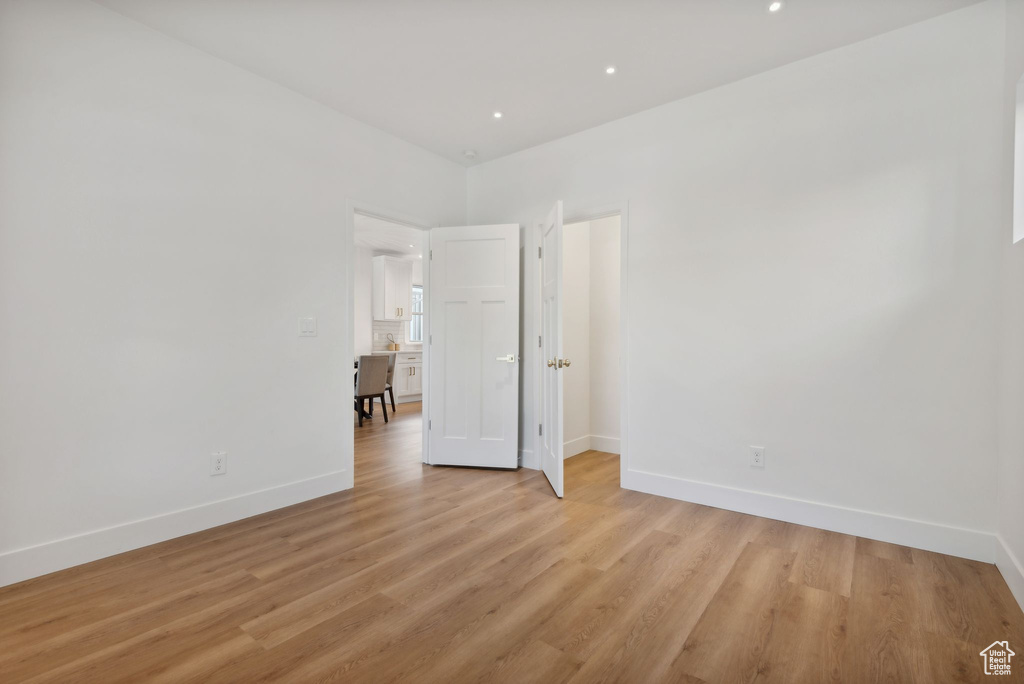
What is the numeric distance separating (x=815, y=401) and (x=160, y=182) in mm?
3800

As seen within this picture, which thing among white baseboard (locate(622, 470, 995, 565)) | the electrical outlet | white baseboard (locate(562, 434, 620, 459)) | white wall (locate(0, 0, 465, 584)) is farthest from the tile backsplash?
white baseboard (locate(622, 470, 995, 565))

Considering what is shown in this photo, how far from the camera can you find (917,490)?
2412mm

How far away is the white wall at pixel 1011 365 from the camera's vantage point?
1.93m

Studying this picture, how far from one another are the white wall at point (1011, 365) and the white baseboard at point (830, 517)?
0.42 feet

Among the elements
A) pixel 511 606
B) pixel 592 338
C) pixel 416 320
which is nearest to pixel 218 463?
pixel 511 606

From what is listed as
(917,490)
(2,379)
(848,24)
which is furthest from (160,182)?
(917,490)

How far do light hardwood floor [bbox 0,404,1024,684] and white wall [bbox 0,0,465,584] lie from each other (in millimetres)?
353

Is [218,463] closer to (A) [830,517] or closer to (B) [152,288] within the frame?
(B) [152,288]

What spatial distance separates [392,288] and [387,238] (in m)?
1.20

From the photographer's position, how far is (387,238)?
7.27 meters

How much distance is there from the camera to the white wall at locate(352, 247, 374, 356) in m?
8.08

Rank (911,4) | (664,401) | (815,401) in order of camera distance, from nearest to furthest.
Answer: (911,4), (815,401), (664,401)

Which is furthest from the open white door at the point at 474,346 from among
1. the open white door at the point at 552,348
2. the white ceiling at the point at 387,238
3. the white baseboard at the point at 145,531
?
the white ceiling at the point at 387,238

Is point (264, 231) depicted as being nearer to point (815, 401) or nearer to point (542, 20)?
point (542, 20)
